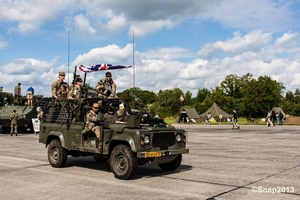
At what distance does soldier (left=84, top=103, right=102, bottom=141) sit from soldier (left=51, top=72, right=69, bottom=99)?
284 centimetres

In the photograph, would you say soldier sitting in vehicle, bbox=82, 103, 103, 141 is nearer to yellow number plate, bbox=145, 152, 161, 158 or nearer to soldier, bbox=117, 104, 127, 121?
soldier, bbox=117, 104, 127, 121

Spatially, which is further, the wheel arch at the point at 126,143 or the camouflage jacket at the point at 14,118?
the camouflage jacket at the point at 14,118

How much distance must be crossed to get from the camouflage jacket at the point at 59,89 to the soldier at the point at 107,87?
154 centimetres

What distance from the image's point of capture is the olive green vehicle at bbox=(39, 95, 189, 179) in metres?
8.72

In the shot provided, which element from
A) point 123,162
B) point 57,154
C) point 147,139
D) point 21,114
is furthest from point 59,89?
point 21,114

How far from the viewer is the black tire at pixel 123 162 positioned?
340 inches

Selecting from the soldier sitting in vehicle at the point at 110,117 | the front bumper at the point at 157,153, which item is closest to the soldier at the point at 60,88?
the soldier sitting in vehicle at the point at 110,117

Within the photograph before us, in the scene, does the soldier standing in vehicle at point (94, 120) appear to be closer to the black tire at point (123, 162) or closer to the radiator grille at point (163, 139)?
the black tire at point (123, 162)

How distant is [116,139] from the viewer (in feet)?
29.5

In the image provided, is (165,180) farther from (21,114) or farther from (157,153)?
(21,114)

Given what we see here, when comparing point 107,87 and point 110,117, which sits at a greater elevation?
point 107,87

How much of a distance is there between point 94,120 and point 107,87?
2.01 metres

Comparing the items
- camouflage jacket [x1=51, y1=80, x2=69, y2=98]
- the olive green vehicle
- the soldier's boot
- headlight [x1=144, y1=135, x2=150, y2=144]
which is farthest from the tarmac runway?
camouflage jacket [x1=51, y1=80, x2=69, y2=98]

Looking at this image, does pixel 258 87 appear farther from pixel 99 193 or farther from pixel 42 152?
pixel 99 193
